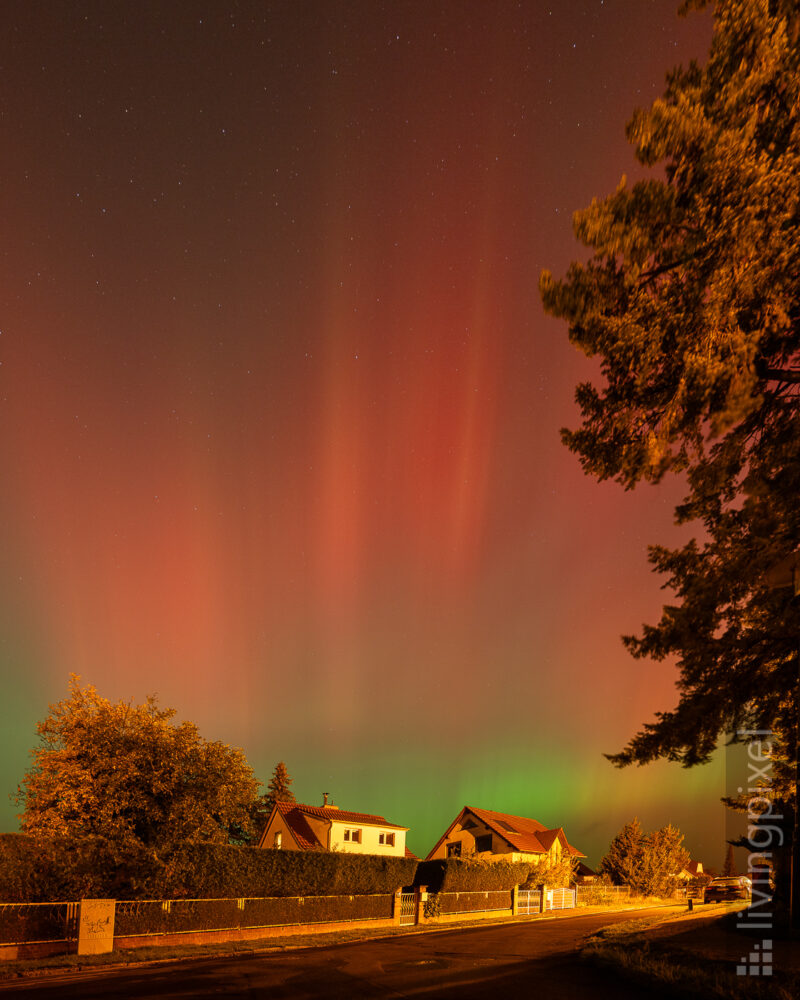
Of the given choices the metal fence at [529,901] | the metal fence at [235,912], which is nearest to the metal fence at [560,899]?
the metal fence at [529,901]

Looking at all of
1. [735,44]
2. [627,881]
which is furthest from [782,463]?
[627,881]

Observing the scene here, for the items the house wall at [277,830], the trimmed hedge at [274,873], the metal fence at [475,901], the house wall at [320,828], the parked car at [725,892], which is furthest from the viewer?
the house wall at [277,830]

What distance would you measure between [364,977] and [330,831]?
127 ft

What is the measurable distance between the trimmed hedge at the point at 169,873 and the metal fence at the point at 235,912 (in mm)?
782

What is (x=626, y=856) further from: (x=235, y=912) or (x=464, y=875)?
(x=235, y=912)

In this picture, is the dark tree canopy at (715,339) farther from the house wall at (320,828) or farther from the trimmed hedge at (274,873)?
the house wall at (320,828)

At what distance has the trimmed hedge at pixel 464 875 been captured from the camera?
39.8 metres

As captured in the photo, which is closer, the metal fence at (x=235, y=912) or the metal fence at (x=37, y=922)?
the metal fence at (x=37, y=922)

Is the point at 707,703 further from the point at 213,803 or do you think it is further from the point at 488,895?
the point at 488,895

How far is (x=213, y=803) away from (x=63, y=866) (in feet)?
14.3

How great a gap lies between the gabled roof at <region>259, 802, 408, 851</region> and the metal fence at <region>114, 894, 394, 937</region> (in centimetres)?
2110

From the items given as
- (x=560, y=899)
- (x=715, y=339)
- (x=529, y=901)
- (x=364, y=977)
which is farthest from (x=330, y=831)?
(x=715, y=339)

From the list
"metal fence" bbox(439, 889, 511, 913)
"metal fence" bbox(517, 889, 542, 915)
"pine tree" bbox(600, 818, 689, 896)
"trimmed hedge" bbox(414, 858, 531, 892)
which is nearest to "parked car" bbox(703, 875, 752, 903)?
"pine tree" bbox(600, 818, 689, 896)

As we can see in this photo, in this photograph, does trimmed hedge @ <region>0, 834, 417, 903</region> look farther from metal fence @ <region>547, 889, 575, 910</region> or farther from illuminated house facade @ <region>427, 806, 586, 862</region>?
illuminated house facade @ <region>427, 806, 586, 862</region>
